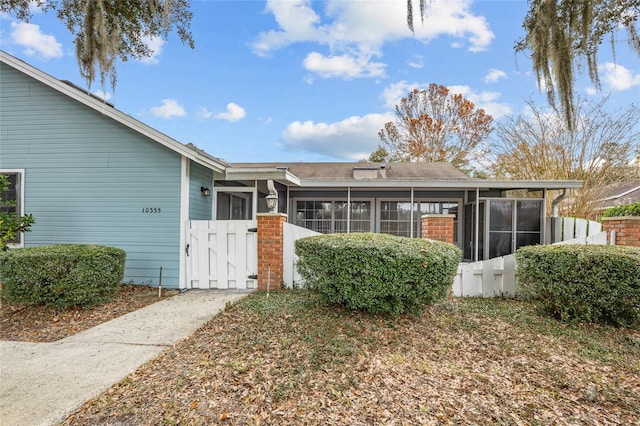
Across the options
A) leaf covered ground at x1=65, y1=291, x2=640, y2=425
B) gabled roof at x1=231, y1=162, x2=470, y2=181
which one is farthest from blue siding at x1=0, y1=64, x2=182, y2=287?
gabled roof at x1=231, y1=162, x2=470, y2=181

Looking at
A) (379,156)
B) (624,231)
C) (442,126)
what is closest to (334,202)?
(624,231)

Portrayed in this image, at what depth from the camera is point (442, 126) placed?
Result: 2059cm

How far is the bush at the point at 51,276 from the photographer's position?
4.63m

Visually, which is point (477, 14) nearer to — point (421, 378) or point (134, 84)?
point (421, 378)

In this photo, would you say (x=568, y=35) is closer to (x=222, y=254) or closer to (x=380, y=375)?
(x=380, y=375)

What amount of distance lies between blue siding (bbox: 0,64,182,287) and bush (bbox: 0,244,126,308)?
1.38 metres

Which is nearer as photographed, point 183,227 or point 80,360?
point 80,360

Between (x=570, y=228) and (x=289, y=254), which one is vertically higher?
(x=570, y=228)

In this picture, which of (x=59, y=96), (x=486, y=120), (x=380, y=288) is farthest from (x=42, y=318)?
(x=486, y=120)

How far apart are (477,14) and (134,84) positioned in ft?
22.6

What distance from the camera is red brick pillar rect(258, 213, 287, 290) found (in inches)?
229

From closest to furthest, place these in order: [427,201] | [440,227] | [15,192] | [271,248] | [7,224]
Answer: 1. [7,224]
2. [440,227]
3. [271,248]
4. [15,192]
5. [427,201]

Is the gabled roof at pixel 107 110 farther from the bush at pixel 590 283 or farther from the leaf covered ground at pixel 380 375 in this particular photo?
the bush at pixel 590 283

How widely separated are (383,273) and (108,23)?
497cm
